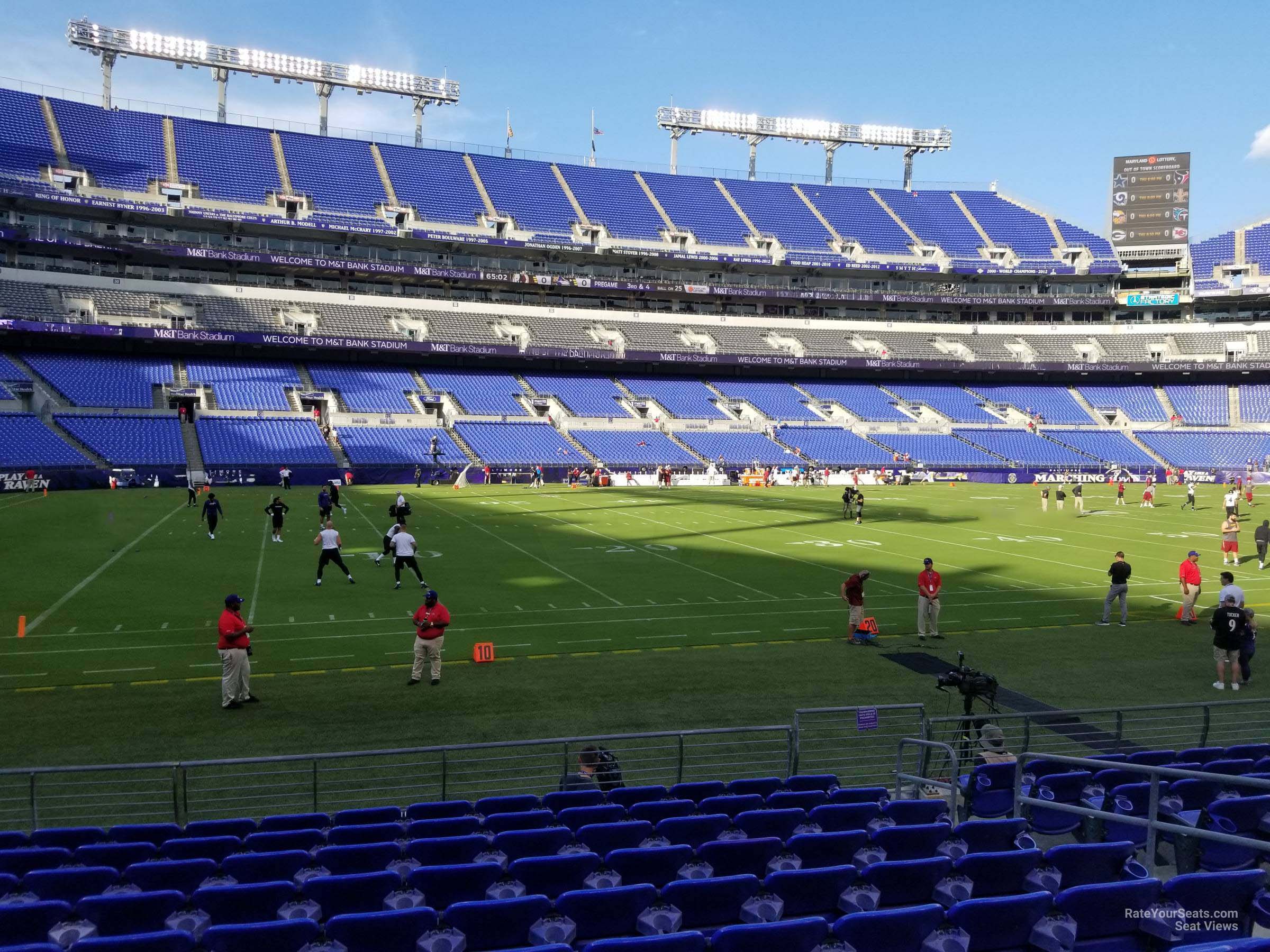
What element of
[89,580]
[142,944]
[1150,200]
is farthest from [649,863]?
[1150,200]

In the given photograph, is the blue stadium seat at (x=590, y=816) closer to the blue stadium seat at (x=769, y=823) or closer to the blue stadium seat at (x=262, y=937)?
the blue stadium seat at (x=769, y=823)

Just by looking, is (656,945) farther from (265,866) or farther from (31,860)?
(31,860)

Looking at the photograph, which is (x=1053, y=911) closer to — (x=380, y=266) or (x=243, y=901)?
(x=243, y=901)

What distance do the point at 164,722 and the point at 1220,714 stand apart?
15.0 metres

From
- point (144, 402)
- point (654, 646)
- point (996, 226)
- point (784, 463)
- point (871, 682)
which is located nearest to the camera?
point (871, 682)

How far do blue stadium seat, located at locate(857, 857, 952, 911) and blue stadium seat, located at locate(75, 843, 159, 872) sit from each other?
5.36 m

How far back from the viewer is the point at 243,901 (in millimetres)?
5766

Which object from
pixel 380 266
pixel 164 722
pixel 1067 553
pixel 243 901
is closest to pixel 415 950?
pixel 243 901

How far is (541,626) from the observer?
19.6m

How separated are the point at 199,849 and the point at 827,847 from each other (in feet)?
15.7

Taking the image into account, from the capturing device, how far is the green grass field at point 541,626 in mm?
13344

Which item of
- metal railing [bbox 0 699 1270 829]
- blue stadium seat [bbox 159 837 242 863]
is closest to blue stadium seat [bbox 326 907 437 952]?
blue stadium seat [bbox 159 837 242 863]

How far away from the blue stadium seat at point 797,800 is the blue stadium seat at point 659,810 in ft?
2.38

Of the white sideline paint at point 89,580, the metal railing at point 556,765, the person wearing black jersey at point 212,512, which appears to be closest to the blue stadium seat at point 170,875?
the metal railing at point 556,765
